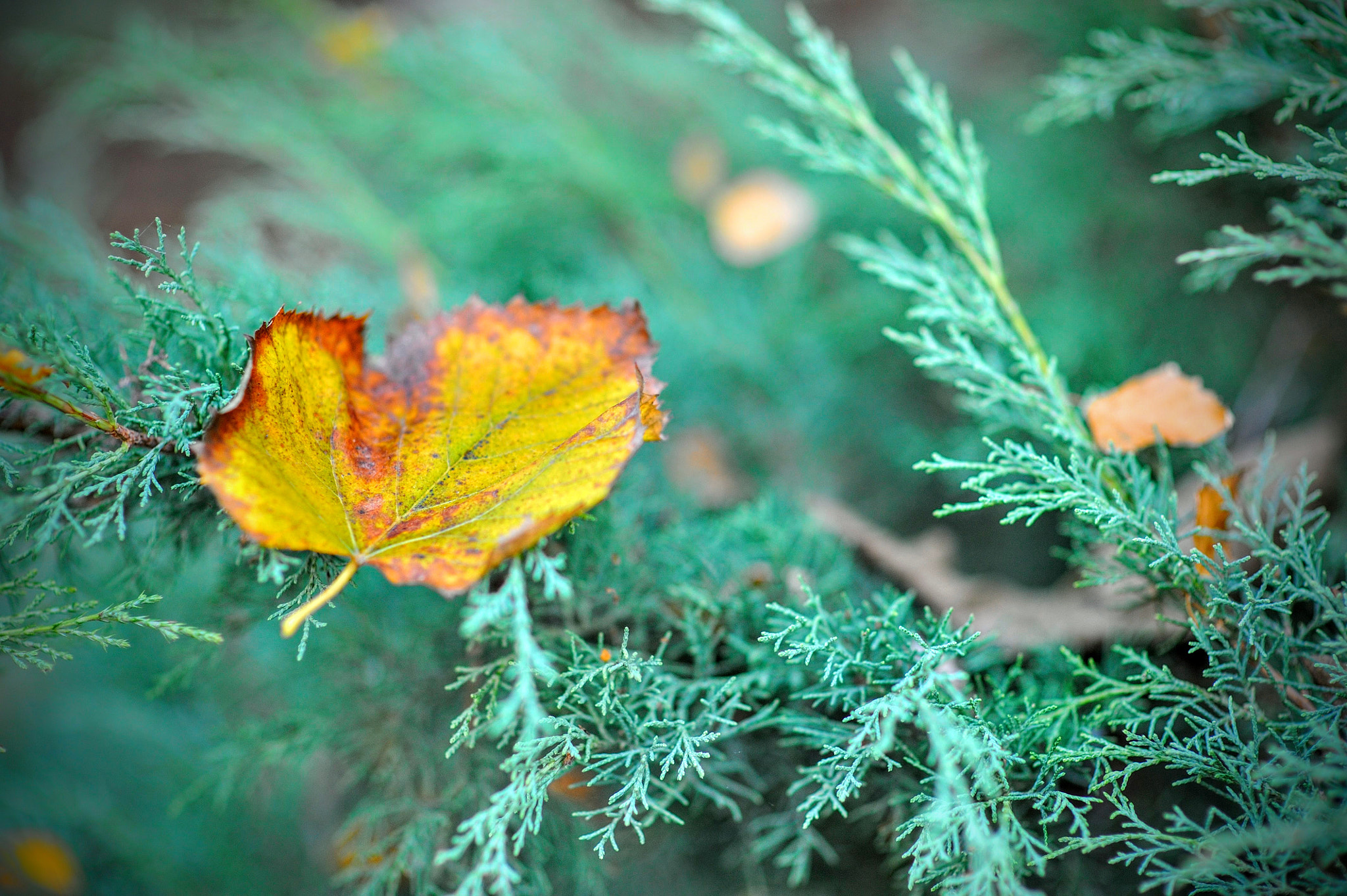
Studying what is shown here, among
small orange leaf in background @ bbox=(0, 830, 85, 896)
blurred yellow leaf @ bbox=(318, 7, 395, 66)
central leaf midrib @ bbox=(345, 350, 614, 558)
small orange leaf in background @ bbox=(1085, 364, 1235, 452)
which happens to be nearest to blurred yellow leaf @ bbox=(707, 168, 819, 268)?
blurred yellow leaf @ bbox=(318, 7, 395, 66)

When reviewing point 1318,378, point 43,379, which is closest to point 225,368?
point 43,379

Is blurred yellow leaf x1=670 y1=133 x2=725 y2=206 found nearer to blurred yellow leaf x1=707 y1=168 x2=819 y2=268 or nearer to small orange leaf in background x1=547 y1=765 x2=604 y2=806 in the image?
blurred yellow leaf x1=707 y1=168 x2=819 y2=268

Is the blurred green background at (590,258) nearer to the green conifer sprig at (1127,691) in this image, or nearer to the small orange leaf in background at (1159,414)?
the small orange leaf in background at (1159,414)

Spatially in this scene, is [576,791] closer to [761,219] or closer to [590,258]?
[590,258]

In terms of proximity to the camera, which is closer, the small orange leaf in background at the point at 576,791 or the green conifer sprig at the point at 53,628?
the green conifer sprig at the point at 53,628

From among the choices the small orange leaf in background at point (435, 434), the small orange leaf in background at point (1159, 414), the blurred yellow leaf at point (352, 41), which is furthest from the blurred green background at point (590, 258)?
the small orange leaf in background at point (435, 434)

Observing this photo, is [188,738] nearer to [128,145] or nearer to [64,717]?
[64,717]

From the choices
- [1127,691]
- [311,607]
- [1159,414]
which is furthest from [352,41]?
[1127,691]
